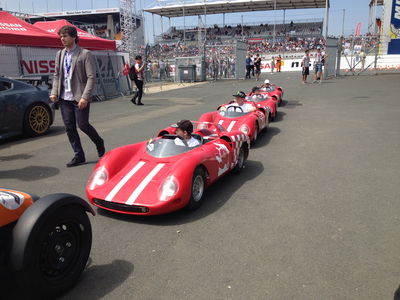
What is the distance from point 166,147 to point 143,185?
2.56 ft

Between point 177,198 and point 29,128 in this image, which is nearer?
point 177,198

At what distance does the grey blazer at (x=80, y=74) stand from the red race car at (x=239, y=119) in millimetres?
2510

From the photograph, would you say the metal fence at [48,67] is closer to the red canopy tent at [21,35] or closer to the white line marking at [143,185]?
the red canopy tent at [21,35]

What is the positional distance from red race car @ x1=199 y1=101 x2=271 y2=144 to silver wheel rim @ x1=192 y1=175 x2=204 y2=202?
2692 millimetres

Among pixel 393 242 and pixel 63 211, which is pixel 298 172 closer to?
pixel 393 242

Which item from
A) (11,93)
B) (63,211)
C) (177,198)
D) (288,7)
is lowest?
(177,198)

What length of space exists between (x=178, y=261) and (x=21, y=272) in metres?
1.25

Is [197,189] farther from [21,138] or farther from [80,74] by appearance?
[21,138]

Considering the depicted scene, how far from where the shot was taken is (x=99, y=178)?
394 centimetres

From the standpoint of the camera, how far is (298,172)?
5.11 m

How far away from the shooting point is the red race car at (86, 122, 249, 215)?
11.6ft

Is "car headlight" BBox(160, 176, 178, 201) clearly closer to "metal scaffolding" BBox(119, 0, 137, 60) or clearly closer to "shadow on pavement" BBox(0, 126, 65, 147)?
"shadow on pavement" BBox(0, 126, 65, 147)

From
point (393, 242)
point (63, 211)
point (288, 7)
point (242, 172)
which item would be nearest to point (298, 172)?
point (242, 172)

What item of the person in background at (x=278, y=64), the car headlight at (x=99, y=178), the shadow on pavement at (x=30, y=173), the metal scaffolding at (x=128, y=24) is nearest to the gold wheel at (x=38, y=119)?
the shadow on pavement at (x=30, y=173)
